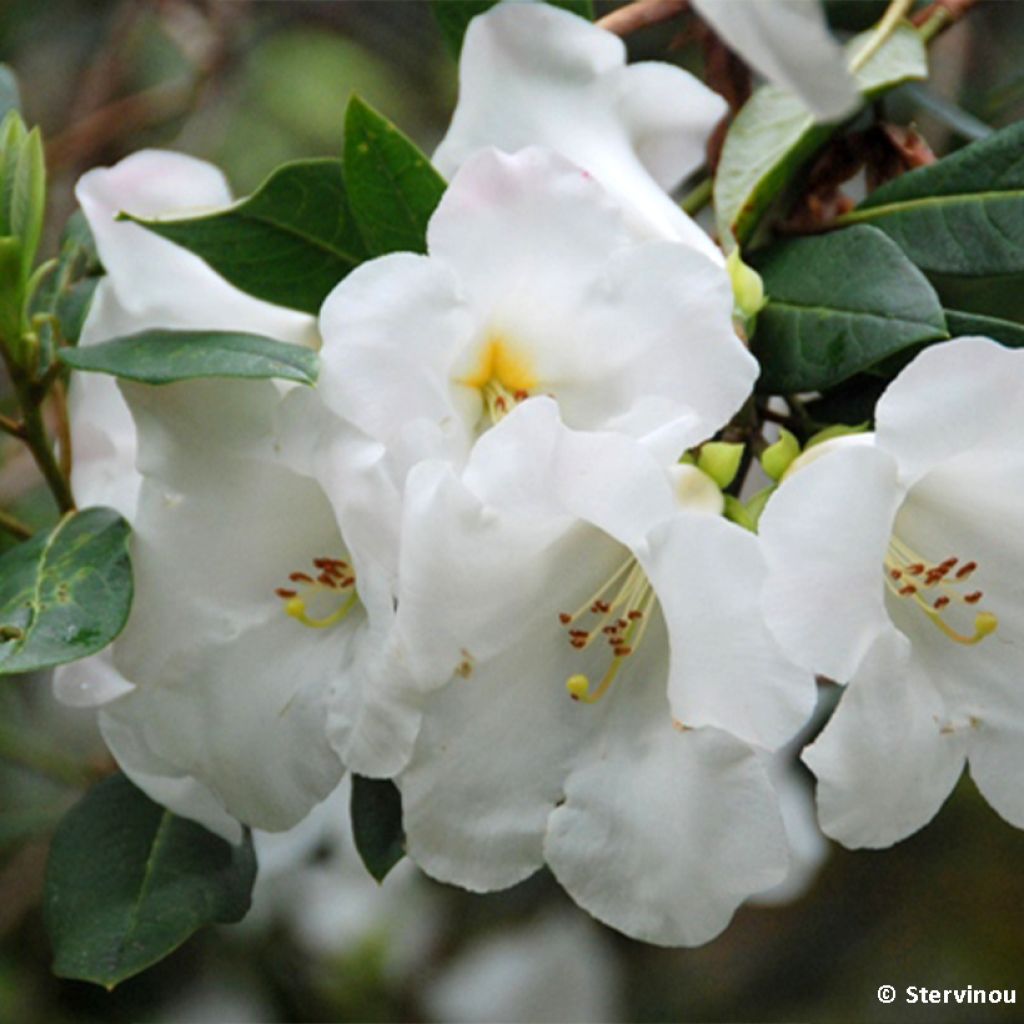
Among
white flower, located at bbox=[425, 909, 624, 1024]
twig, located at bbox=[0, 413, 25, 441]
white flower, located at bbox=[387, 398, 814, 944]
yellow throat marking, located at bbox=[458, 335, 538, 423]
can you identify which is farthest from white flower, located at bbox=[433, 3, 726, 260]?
white flower, located at bbox=[425, 909, 624, 1024]

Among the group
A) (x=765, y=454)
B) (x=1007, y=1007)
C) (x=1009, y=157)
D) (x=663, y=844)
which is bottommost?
(x=1007, y=1007)

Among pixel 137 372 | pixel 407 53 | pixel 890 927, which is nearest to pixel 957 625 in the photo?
pixel 137 372

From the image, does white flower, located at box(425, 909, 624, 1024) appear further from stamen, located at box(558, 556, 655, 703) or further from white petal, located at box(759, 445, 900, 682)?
white petal, located at box(759, 445, 900, 682)

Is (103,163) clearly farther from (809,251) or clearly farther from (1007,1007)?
(1007,1007)

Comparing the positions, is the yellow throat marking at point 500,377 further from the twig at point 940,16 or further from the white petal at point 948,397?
the twig at point 940,16

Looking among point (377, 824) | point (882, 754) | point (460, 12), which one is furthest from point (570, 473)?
point (460, 12)

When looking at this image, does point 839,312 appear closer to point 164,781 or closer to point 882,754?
point 882,754

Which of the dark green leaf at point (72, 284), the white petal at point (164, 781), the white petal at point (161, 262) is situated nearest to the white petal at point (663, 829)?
the white petal at point (164, 781)
